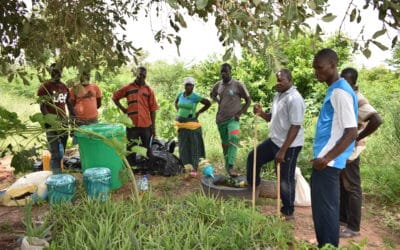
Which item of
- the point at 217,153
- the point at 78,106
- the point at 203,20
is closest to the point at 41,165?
the point at 78,106

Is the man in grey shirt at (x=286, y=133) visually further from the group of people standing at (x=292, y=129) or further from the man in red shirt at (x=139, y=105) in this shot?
the man in red shirt at (x=139, y=105)

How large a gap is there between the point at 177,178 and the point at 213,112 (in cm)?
526

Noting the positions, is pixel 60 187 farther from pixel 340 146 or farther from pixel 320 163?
pixel 340 146

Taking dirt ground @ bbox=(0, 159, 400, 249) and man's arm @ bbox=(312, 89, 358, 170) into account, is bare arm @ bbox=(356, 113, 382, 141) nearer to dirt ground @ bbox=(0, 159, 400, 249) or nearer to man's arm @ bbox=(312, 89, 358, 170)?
man's arm @ bbox=(312, 89, 358, 170)

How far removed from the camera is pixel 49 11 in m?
3.29

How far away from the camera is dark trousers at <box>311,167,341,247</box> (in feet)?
9.77

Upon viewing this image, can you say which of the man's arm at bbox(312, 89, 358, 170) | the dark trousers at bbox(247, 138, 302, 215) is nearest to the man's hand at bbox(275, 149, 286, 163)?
the dark trousers at bbox(247, 138, 302, 215)

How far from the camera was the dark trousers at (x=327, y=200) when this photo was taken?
2.98 meters

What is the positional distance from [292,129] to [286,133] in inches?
8.2

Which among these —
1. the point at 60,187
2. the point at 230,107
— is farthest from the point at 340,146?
the point at 60,187

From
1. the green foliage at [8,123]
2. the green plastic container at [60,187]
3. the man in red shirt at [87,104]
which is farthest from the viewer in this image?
the man in red shirt at [87,104]

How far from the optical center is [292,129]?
12.7 feet

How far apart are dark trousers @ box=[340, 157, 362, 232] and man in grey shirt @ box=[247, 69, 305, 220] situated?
1.76ft

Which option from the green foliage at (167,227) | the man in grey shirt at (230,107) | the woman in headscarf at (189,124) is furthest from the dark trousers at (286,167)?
the woman in headscarf at (189,124)
